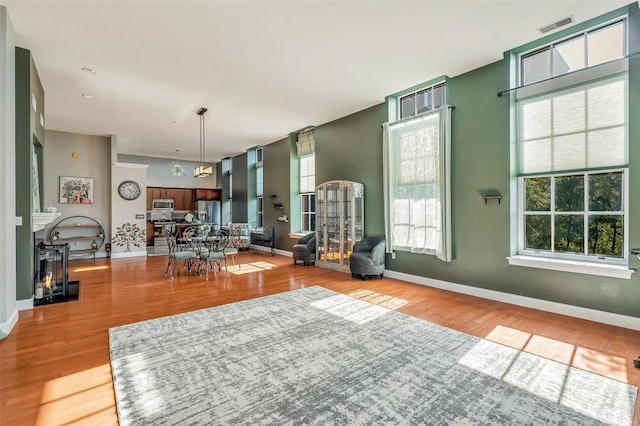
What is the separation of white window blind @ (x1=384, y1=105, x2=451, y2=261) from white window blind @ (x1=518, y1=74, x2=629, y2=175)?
104cm

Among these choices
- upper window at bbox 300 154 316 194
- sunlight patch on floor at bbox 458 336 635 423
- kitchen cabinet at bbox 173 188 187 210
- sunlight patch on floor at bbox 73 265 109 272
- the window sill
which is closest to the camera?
sunlight patch on floor at bbox 458 336 635 423

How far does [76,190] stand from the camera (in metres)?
8.20

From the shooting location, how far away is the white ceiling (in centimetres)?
320

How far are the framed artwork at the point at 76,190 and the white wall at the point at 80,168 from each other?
0.09m

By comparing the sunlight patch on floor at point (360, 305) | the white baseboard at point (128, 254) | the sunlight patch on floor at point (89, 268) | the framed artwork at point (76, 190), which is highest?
the framed artwork at point (76, 190)

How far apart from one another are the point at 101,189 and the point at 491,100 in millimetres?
9461

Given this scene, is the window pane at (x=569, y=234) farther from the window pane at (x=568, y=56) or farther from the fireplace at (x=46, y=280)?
the fireplace at (x=46, y=280)

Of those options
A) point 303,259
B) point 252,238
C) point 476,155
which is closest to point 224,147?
point 252,238

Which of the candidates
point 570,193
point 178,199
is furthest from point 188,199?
point 570,193

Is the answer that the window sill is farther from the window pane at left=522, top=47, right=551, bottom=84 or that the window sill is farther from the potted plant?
the potted plant

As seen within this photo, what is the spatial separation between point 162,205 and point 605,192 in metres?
12.1

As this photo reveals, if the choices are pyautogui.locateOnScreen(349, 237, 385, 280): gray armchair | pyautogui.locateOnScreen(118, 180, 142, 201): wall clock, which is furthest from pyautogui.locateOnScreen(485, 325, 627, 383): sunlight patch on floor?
pyautogui.locateOnScreen(118, 180, 142, 201): wall clock

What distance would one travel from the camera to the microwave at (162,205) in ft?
37.4

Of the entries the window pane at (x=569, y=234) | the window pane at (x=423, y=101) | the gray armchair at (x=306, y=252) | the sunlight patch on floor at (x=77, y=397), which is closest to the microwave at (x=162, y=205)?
the gray armchair at (x=306, y=252)
